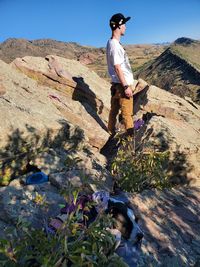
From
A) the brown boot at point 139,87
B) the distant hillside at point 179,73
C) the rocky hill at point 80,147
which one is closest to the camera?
the rocky hill at point 80,147

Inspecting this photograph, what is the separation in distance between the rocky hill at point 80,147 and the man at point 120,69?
20.8 inches

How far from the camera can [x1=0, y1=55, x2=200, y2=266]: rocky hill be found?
16.9ft

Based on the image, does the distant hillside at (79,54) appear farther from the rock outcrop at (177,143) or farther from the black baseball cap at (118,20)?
the black baseball cap at (118,20)

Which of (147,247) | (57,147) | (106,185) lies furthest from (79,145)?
(147,247)

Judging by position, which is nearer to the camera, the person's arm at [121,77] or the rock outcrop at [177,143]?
the rock outcrop at [177,143]

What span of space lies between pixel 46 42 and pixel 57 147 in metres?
184

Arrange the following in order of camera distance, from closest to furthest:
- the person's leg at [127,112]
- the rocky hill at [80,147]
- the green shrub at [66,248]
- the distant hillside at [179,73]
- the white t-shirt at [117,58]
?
the green shrub at [66,248]
the rocky hill at [80,147]
the white t-shirt at [117,58]
the person's leg at [127,112]
the distant hillside at [179,73]

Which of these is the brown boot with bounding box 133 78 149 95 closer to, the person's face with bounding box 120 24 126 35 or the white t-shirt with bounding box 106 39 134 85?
the white t-shirt with bounding box 106 39 134 85

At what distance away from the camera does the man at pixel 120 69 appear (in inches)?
309

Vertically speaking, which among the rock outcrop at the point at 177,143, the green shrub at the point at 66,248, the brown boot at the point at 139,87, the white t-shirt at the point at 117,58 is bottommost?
the green shrub at the point at 66,248

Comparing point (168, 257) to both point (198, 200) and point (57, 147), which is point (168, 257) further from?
point (57, 147)

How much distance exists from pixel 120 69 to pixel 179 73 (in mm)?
13563

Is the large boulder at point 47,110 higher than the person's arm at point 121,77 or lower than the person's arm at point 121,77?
lower

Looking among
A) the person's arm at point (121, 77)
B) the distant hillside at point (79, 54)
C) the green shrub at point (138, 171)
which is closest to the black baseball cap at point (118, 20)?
the person's arm at point (121, 77)
